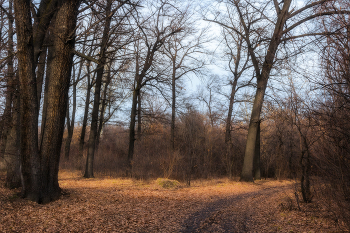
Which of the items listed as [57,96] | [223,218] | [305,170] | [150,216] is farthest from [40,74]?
[305,170]

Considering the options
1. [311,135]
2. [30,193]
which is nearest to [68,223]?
[30,193]

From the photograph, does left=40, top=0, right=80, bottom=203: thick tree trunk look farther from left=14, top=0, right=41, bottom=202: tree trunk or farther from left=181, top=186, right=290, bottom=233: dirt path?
left=181, top=186, right=290, bottom=233: dirt path

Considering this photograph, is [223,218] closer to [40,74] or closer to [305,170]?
[305,170]

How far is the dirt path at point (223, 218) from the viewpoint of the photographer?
6.04 meters

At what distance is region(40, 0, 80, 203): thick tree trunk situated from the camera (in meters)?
7.40

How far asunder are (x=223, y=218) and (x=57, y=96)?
223 inches

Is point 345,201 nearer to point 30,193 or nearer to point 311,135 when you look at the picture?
point 311,135

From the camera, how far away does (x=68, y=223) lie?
18.6 ft

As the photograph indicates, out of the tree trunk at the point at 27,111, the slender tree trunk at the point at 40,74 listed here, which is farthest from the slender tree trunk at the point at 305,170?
the slender tree trunk at the point at 40,74

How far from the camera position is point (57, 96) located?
7578mm

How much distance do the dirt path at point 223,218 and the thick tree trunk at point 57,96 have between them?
13.0ft

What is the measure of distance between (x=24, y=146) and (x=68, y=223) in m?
2.66

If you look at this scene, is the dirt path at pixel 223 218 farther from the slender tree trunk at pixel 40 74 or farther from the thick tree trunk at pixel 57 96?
the slender tree trunk at pixel 40 74

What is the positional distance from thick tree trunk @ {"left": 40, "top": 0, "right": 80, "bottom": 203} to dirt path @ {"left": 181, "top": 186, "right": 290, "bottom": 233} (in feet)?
13.0
